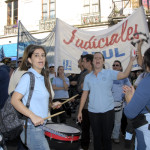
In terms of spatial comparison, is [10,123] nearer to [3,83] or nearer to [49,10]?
[3,83]

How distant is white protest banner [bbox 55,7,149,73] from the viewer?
5.22m

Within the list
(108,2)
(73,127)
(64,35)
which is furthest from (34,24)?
(73,127)

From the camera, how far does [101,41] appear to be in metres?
5.59

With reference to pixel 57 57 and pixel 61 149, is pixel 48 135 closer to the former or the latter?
pixel 61 149

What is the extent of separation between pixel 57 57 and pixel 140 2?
38.2ft

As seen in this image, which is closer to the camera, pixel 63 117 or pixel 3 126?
pixel 3 126

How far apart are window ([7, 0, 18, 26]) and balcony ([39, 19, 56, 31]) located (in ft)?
8.60

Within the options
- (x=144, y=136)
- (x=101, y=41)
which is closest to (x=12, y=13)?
(x=101, y=41)

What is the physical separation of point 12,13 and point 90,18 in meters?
7.10

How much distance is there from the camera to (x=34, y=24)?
16953 millimetres

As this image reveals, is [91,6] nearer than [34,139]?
No

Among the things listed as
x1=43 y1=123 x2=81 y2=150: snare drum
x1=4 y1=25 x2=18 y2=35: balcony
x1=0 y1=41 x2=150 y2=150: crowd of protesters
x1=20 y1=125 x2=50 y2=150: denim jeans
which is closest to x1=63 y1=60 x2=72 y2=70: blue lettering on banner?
x1=0 y1=41 x2=150 y2=150: crowd of protesters

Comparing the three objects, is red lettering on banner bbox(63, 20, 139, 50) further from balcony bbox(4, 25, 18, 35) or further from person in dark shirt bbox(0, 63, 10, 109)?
balcony bbox(4, 25, 18, 35)

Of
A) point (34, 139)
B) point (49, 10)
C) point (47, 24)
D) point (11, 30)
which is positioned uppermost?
point (49, 10)
